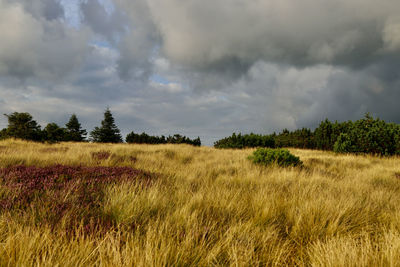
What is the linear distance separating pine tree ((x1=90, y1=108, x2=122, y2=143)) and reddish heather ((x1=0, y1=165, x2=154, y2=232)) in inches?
1597

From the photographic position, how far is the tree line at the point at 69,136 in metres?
27.7

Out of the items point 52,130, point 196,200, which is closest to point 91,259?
point 196,200

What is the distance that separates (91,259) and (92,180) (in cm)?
235

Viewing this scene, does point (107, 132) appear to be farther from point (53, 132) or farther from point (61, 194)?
point (61, 194)

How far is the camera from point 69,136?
127 feet

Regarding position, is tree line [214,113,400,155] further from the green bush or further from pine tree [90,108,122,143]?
pine tree [90,108,122,143]

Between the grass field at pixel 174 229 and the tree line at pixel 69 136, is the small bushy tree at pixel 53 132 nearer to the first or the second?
the tree line at pixel 69 136

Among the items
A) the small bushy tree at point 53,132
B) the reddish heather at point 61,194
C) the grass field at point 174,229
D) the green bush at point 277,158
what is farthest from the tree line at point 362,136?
the small bushy tree at point 53,132

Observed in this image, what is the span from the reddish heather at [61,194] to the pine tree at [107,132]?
40.6 m

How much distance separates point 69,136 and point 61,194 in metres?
41.2

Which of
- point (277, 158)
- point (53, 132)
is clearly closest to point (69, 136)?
point (53, 132)

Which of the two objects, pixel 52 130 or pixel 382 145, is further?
pixel 52 130

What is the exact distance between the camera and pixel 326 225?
3.02m

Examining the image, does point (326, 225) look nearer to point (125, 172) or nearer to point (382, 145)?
point (125, 172)
